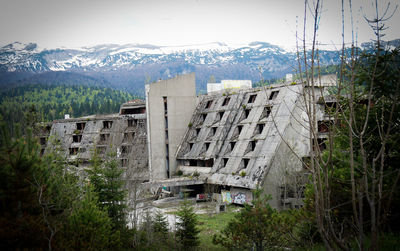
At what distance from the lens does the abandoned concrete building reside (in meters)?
41.1

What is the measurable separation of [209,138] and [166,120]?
7705 mm

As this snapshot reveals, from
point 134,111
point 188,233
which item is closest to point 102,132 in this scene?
point 134,111

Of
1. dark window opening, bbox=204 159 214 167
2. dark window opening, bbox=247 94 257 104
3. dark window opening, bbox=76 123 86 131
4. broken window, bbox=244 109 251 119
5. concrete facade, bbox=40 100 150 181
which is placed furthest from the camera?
dark window opening, bbox=76 123 86 131

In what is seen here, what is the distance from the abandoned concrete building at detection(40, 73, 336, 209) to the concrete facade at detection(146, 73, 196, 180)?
146 millimetres

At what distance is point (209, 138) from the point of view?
51906 millimetres

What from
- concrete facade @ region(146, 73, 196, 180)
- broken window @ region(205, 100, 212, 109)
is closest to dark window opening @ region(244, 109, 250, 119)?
broken window @ region(205, 100, 212, 109)

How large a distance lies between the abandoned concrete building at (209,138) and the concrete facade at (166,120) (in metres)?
0.15

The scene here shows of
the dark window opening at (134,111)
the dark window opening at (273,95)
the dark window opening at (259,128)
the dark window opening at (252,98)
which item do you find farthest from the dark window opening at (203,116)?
the dark window opening at (134,111)

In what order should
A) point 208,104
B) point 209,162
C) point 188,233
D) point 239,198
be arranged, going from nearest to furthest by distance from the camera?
point 188,233, point 239,198, point 209,162, point 208,104

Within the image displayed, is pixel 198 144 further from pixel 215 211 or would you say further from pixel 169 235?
pixel 169 235

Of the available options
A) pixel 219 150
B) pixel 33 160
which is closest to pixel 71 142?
pixel 219 150

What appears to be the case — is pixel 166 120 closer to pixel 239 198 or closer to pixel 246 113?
pixel 246 113

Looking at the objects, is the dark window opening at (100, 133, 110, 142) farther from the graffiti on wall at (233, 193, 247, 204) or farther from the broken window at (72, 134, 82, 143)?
the graffiti on wall at (233, 193, 247, 204)

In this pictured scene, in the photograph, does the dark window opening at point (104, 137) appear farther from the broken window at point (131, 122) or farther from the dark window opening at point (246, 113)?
the dark window opening at point (246, 113)
